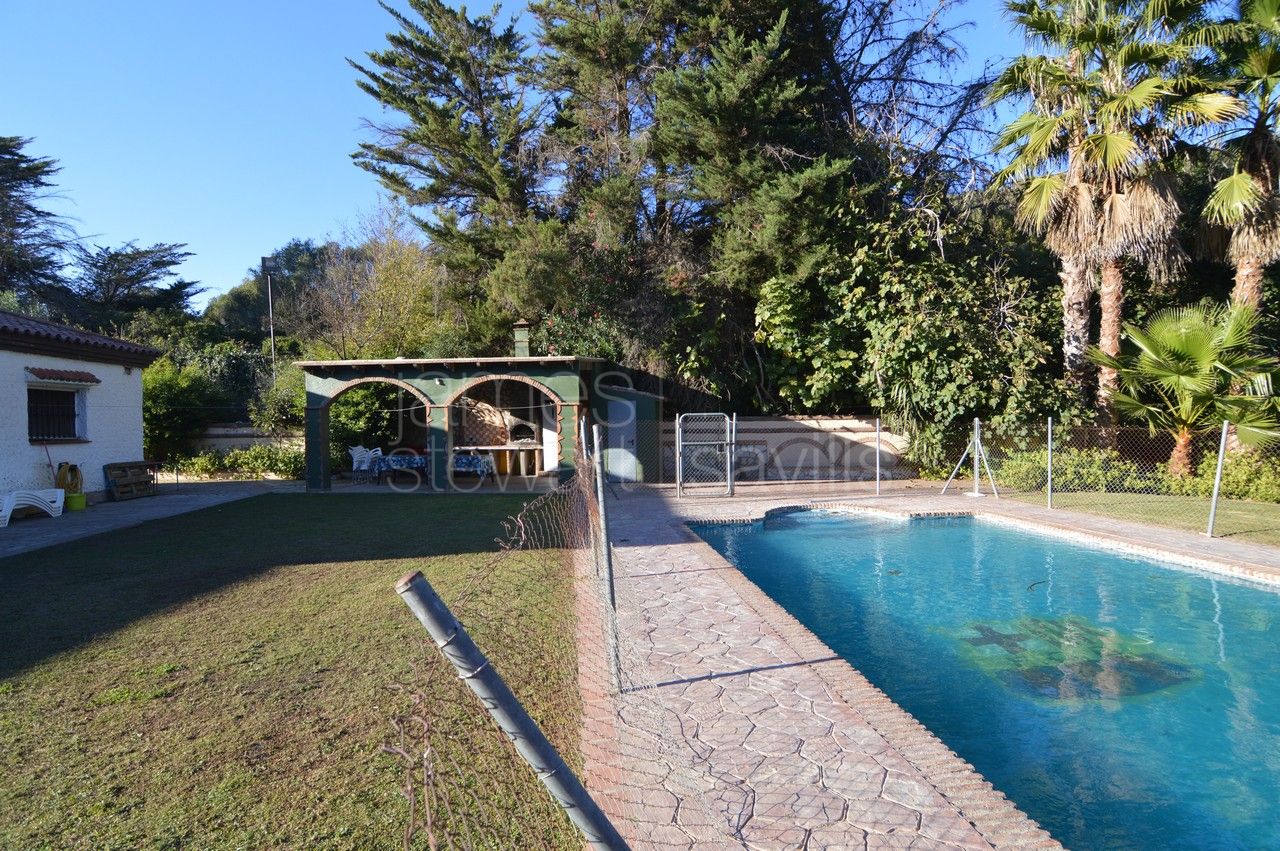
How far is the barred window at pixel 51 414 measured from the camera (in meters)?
14.1

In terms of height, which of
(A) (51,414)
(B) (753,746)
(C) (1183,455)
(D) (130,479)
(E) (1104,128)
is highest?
(E) (1104,128)

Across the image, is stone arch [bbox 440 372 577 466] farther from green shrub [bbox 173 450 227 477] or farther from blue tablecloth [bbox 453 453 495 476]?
green shrub [bbox 173 450 227 477]

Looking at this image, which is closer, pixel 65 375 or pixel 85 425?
pixel 65 375

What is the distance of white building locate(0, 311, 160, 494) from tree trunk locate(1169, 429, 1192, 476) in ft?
68.6

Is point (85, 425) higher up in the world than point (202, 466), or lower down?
higher up

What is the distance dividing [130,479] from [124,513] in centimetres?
287

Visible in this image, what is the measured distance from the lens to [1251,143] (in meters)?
13.7

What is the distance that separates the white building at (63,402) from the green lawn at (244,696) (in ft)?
17.9

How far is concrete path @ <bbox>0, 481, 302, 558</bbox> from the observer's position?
11.2m

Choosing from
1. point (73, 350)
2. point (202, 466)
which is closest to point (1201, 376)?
point (73, 350)

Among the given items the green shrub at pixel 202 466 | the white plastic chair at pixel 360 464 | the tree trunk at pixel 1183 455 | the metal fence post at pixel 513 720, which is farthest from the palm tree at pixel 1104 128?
the green shrub at pixel 202 466

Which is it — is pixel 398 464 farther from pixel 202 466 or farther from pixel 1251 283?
pixel 1251 283

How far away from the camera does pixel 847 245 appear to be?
18.9 metres

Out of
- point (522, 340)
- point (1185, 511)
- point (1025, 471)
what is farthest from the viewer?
point (522, 340)
